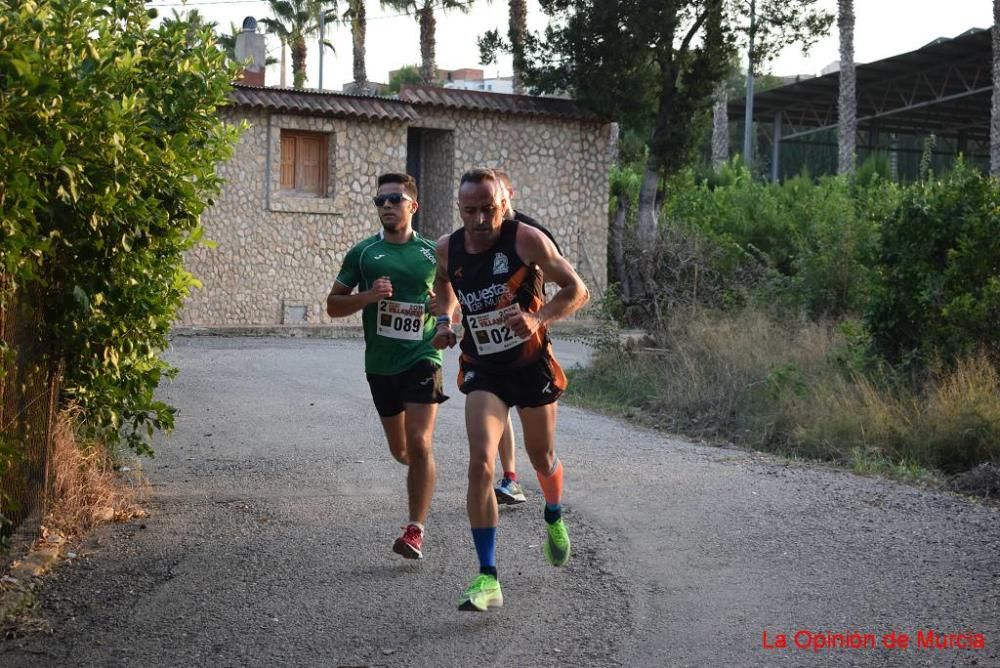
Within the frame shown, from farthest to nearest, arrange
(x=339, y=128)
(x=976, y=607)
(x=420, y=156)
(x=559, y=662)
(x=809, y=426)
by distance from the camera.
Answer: (x=420, y=156) < (x=339, y=128) < (x=809, y=426) < (x=976, y=607) < (x=559, y=662)

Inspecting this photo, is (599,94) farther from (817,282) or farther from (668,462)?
(668,462)

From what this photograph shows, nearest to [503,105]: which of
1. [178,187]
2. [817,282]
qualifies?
[817,282]

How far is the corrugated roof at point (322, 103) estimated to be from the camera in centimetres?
2402

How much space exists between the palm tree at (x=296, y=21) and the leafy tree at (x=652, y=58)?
19.6m

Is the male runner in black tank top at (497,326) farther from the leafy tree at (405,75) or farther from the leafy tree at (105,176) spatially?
the leafy tree at (405,75)

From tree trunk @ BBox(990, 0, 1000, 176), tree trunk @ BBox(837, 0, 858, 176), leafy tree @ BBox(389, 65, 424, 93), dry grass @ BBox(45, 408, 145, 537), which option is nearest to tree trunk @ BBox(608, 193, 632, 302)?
tree trunk @ BBox(990, 0, 1000, 176)

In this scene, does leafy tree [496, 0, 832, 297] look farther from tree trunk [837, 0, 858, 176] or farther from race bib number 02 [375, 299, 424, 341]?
race bib number 02 [375, 299, 424, 341]

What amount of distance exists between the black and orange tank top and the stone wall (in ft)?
57.2

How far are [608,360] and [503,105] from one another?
1142 centimetres

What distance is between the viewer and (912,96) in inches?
1471

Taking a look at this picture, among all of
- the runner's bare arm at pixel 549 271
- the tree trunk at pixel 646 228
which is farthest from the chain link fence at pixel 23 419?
the tree trunk at pixel 646 228

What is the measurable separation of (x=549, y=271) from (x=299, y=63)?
43.1m

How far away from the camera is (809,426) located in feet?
38.4

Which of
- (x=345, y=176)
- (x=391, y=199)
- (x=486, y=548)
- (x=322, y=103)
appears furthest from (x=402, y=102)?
(x=486, y=548)
